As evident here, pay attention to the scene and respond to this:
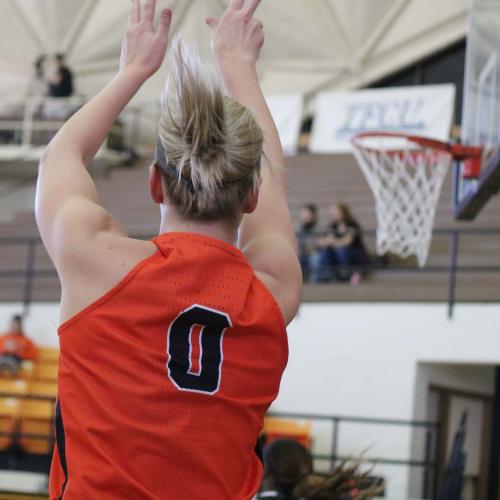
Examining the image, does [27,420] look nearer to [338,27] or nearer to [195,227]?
[338,27]

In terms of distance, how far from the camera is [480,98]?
28.9 feet

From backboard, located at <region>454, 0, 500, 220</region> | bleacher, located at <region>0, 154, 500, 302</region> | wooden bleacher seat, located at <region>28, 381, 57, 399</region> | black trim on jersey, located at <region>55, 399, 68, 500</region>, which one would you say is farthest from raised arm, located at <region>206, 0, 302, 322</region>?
wooden bleacher seat, located at <region>28, 381, 57, 399</region>

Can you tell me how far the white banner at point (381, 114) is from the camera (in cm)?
1650

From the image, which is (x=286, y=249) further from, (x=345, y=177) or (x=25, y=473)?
(x=345, y=177)

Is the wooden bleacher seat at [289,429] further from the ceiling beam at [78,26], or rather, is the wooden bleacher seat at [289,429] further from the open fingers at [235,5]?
the ceiling beam at [78,26]

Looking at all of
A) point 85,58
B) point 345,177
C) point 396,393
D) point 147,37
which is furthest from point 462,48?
point 147,37

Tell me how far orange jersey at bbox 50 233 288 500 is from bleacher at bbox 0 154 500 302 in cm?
1008

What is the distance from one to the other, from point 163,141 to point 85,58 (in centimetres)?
1948

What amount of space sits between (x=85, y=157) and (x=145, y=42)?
0.27 meters

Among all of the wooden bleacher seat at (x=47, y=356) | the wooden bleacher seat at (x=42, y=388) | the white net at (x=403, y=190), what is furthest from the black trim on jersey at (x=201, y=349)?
the wooden bleacher seat at (x=47, y=356)

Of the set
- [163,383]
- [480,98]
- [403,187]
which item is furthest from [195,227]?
[403,187]

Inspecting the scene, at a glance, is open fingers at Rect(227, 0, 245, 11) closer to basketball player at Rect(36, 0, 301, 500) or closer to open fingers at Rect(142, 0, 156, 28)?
open fingers at Rect(142, 0, 156, 28)

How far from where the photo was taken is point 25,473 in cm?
1149

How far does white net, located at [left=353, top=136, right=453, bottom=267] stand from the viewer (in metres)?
10.6
